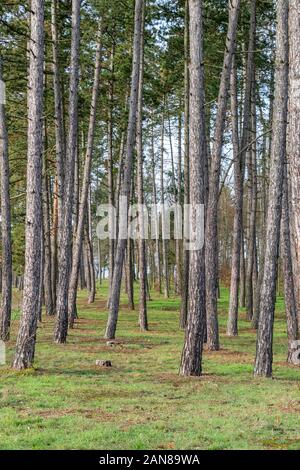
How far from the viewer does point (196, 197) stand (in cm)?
1151

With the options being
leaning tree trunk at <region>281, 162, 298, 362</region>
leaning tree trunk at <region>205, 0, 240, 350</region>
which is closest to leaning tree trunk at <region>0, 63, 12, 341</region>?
leaning tree trunk at <region>205, 0, 240, 350</region>

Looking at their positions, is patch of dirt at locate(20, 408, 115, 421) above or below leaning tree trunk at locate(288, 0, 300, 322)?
below

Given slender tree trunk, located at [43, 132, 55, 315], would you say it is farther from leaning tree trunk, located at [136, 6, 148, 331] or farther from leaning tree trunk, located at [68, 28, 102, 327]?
leaning tree trunk, located at [136, 6, 148, 331]

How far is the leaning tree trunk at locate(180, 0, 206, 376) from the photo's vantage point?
37.1 feet

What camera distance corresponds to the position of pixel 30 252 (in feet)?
37.3

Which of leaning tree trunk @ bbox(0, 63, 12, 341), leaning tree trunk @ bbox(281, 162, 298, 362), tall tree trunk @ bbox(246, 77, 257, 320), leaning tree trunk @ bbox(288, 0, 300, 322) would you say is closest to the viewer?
leaning tree trunk @ bbox(288, 0, 300, 322)

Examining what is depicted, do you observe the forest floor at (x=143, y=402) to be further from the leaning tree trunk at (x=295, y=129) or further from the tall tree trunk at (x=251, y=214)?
the tall tree trunk at (x=251, y=214)

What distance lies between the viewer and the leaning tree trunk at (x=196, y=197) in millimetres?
11320

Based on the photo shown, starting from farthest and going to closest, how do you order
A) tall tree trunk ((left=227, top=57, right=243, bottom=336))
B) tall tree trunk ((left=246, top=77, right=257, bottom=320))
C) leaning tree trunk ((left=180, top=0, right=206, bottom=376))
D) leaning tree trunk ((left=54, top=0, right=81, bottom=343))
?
tall tree trunk ((left=246, top=77, right=257, bottom=320)), tall tree trunk ((left=227, top=57, right=243, bottom=336)), leaning tree trunk ((left=54, top=0, right=81, bottom=343)), leaning tree trunk ((left=180, top=0, right=206, bottom=376))

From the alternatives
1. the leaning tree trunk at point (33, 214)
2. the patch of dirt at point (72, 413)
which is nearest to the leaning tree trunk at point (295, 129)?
the patch of dirt at point (72, 413)

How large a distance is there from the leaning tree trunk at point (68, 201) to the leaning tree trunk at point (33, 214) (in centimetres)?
465

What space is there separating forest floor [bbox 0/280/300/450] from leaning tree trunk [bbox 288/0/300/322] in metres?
1.88

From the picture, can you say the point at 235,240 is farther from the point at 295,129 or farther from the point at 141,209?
the point at 295,129

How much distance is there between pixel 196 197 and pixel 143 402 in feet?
13.7
